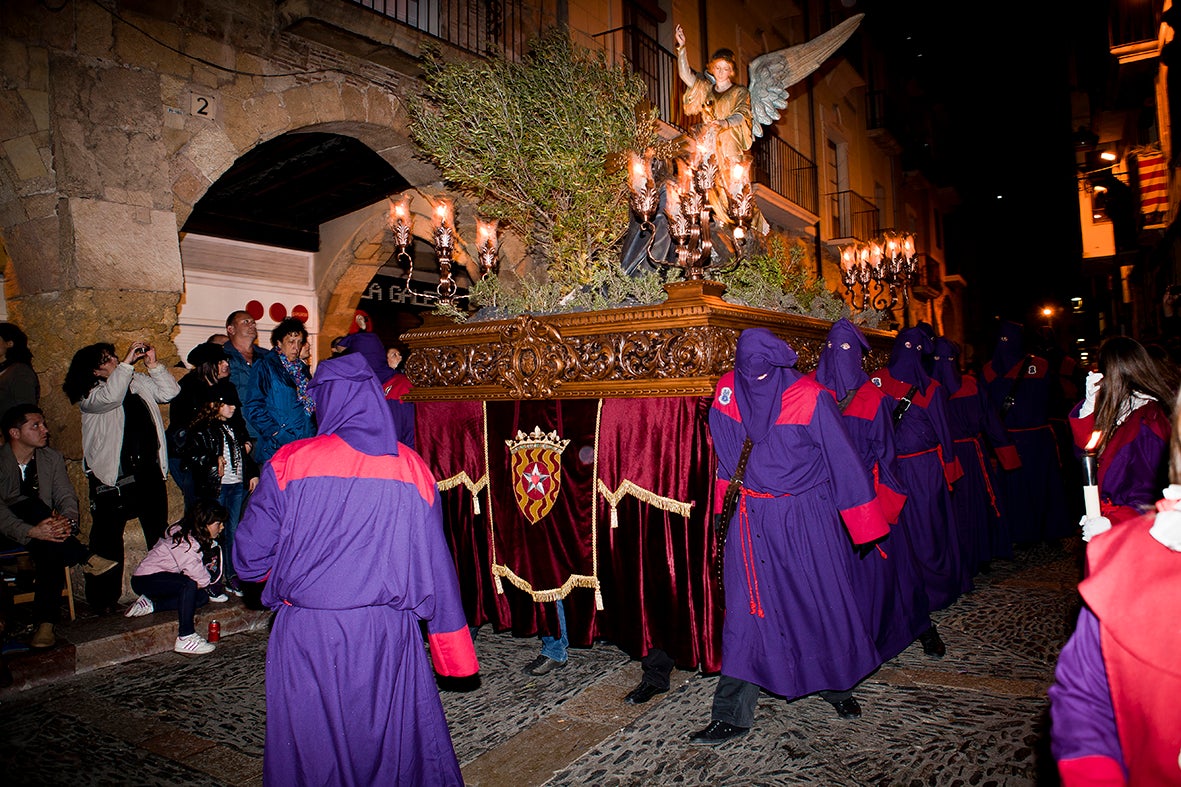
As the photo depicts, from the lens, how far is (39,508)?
544 centimetres

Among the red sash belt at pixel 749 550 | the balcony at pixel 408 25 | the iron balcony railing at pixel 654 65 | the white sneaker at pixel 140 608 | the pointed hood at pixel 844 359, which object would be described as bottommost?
the white sneaker at pixel 140 608

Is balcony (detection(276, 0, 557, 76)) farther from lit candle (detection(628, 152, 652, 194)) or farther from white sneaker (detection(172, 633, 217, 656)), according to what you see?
white sneaker (detection(172, 633, 217, 656))

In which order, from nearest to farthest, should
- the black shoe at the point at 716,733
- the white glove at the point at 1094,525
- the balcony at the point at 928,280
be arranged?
the white glove at the point at 1094,525 < the black shoe at the point at 716,733 < the balcony at the point at 928,280

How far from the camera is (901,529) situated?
504cm

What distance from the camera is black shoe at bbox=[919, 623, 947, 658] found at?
4809 mm

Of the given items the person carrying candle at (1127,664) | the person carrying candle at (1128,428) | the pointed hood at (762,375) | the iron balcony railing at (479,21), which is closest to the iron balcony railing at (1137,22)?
the iron balcony railing at (479,21)

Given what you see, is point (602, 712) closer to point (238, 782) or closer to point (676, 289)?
point (238, 782)

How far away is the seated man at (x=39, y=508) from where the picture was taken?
5191 mm

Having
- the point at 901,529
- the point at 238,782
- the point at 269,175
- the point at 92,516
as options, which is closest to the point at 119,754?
the point at 238,782

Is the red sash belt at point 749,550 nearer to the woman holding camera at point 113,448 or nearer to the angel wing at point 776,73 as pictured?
the angel wing at point 776,73

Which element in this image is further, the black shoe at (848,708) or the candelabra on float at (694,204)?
the candelabra on float at (694,204)

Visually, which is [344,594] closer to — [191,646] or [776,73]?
[191,646]

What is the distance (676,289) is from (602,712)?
2.38 metres

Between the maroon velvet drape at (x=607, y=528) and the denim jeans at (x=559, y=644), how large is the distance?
0.09 m
